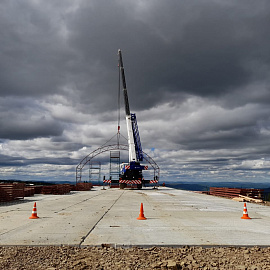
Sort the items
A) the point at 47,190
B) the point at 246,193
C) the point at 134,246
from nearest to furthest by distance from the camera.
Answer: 1. the point at 134,246
2. the point at 246,193
3. the point at 47,190

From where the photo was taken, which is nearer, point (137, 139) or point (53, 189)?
point (53, 189)

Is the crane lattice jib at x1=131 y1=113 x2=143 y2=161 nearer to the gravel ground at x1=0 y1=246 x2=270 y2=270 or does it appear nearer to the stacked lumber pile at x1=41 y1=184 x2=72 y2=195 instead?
the stacked lumber pile at x1=41 y1=184 x2=72 y2=195

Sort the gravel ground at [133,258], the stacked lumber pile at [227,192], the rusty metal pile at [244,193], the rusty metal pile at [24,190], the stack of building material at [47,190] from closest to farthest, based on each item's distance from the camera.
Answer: the gravel ground at [133,258] < the rusty metal pile at [24,190] < the rusty metal pile at [244,193] < the stacked lumber pile at [227,192] < the stack of building material at [47,190]

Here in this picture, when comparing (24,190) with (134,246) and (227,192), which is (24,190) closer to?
(227,192)

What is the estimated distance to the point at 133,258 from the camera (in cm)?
625

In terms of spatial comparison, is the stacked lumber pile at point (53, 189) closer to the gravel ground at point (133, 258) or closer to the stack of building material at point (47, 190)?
the stack of building material at point (47, 190)

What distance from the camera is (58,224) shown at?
1087 centimetres

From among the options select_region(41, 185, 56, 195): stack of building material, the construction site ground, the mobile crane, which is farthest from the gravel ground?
the mobile crane

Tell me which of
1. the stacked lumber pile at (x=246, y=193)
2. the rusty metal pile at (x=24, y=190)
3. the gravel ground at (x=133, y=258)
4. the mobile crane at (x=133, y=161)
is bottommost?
the gravel ground at (x=133, y=258)

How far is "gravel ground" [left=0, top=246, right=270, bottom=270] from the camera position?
18.9 ft

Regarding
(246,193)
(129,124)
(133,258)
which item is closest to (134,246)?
(133,258)

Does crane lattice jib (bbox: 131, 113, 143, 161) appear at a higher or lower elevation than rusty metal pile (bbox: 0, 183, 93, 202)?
higher

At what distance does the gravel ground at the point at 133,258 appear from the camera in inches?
227

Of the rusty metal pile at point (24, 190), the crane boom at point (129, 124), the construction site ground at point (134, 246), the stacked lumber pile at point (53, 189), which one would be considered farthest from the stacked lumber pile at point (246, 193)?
the crane boom at point (129, 124)
